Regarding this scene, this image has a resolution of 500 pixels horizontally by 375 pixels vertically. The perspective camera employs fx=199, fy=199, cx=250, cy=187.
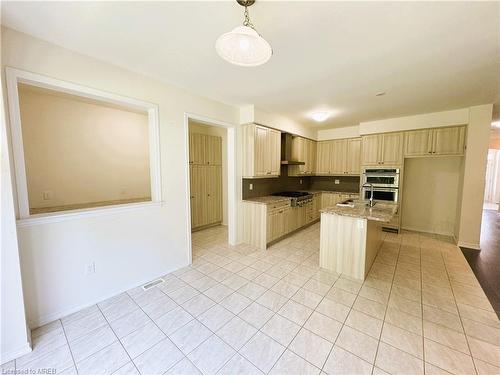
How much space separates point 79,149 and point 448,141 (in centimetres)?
715

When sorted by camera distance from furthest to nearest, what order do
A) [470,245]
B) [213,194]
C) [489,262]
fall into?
[213,194], [470,245], [489,262]

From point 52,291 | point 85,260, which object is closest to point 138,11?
point 85,260

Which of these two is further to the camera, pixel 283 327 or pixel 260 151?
pixel 260 151

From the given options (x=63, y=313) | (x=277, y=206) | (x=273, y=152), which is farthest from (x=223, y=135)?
(x=63, y=313)

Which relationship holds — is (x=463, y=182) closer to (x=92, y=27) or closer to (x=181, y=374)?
(x=181, y=374)

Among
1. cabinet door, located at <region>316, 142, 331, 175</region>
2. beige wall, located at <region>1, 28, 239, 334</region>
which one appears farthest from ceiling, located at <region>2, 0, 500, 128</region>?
cabinet door, located at <region>316, 142, 331, 175</region>

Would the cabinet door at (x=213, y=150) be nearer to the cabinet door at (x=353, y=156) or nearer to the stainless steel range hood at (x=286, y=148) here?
the stainless steel range hood at (x=286, y=148)

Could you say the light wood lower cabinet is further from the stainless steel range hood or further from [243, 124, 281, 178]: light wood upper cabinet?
the stainless steel range hood

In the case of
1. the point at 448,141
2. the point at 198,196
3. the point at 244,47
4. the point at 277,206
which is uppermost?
the point at 244,47

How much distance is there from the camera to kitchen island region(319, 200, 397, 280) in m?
2.73

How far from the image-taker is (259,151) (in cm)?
402

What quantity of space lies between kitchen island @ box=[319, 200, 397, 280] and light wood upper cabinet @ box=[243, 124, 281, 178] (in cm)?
157

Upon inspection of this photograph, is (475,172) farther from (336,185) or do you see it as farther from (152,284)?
(152,284)

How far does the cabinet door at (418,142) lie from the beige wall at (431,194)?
1.86 feet
